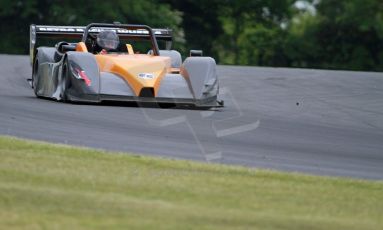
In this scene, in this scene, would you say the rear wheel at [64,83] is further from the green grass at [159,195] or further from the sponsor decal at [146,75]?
the green grass at [159,195]

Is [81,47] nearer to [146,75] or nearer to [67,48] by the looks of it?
[67,48]

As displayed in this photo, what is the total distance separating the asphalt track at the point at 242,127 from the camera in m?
11.9

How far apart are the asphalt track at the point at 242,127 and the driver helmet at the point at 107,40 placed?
1.32 metres

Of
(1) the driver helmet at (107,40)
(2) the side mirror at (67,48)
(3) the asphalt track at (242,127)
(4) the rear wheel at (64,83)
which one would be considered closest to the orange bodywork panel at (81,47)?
(2) the side mirror at (67,48)

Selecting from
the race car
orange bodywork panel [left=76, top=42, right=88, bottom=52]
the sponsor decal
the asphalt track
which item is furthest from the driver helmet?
the sponsor decal

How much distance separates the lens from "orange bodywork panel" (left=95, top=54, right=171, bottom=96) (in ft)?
53.3

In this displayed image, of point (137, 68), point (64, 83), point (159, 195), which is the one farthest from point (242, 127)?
point (159, 195)

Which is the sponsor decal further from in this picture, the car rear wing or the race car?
the car rear wing

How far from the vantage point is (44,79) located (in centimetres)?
1783

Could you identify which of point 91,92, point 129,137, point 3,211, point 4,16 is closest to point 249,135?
point 129,137

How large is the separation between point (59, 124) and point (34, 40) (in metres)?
6.26

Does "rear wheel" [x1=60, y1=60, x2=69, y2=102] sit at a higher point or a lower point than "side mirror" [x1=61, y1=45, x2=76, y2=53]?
lower

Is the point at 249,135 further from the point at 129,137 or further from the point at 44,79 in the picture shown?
the point at 44,79

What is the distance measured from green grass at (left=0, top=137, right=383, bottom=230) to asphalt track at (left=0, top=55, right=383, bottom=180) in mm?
909
